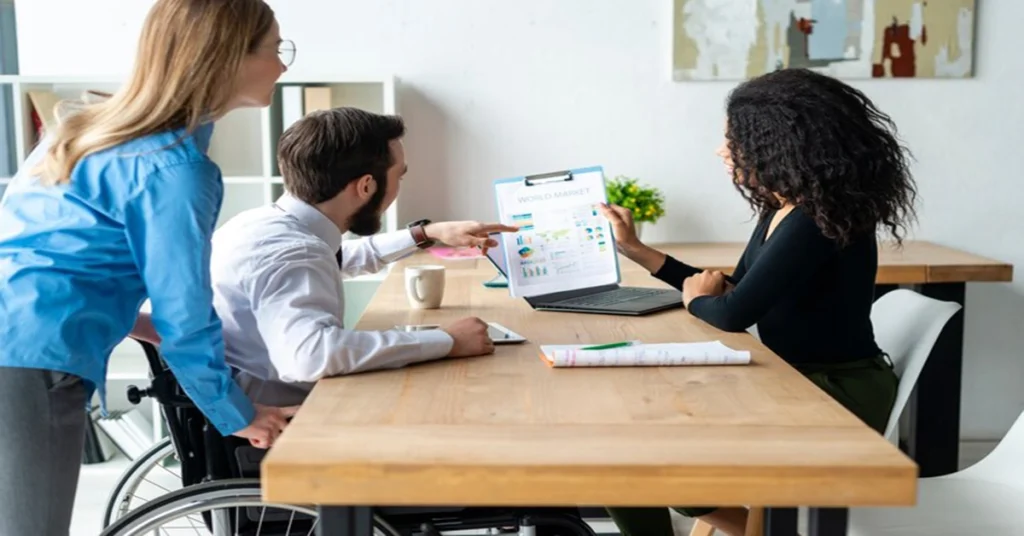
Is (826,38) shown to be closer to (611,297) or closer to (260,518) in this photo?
(611,297)

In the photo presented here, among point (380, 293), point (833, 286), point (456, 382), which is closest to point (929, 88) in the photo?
point (833, 286)

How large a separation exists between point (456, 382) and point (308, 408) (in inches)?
9.8

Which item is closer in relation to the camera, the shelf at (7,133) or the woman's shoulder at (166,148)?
the woman's shoulder at (166,148)

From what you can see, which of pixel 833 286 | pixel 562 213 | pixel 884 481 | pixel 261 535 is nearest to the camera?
pixel 884 481

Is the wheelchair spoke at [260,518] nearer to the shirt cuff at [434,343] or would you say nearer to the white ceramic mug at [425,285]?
the shirt cuff at [434,343]

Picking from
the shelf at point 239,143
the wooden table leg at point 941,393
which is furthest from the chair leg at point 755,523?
the shelf at point 239,143

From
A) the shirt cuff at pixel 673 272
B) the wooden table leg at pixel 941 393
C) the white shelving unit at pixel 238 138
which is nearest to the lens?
the shirt cuff at pixel 673 272

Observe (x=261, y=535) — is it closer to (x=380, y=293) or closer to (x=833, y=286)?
(x=380, y=293)

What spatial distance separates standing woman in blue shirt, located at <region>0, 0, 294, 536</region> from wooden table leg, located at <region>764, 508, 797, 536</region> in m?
0.74

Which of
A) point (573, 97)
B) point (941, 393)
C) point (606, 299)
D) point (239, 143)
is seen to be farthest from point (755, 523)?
point (239, 143)

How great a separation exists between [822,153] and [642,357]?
68 centimetres

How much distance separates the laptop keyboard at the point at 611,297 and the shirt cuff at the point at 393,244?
446 mm

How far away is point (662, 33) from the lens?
12.2ft

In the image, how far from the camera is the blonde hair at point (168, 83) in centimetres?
157
